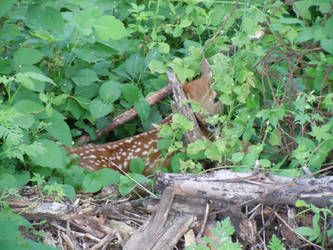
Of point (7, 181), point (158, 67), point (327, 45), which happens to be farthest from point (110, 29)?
point (327, 45)

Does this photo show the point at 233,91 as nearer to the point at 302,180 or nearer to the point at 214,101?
the point at 214,101

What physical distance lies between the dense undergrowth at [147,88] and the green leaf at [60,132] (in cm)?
1

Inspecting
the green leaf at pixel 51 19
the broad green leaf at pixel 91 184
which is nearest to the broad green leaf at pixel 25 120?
the broad green leaf at pixel 91 184

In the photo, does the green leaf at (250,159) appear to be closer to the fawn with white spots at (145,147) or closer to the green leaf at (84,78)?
the fawn with white spots at (145,147)

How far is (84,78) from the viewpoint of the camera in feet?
16.1

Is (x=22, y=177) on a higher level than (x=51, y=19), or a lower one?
lower

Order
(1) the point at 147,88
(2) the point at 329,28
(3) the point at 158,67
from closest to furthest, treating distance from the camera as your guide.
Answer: (2) the point at 329,28 → (3) the point at 158,67 → (1) the point at 147,88

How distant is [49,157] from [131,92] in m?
1.42

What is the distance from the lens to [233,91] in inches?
160

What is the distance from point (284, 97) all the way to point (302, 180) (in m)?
1.02

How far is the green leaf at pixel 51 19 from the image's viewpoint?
10.8ft

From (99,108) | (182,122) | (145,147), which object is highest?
(182,122)

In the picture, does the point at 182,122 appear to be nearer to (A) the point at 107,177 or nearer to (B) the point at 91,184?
(A) the point at 107,177

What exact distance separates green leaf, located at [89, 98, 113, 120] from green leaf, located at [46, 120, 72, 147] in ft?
2.26
